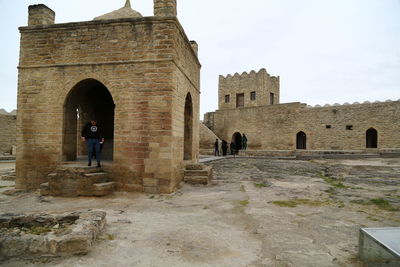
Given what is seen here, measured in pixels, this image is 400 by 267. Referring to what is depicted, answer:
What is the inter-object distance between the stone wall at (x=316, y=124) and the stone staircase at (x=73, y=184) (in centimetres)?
2132

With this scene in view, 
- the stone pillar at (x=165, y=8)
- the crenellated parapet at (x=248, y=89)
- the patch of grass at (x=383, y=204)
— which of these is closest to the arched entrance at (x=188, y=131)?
the stone pillar at (x=165, y=8)

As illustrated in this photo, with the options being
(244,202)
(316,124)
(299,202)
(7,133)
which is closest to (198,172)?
(244,202)

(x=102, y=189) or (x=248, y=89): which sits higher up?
(x=248, y=89)

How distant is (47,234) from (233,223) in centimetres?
257

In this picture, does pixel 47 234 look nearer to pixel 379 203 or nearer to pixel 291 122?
pixel 379 203

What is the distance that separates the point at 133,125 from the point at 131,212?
249 cm

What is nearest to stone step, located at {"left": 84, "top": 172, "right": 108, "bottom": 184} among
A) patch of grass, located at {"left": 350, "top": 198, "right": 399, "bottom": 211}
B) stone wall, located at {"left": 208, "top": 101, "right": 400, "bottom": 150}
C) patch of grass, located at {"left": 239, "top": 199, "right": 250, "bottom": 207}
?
patch of grass, located at {"left": 239, "top": 199, "right": 250, "bottom": 207}

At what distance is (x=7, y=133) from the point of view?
21.5 metres

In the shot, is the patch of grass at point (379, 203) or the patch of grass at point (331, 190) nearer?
the patch of grass at point (379, 203)

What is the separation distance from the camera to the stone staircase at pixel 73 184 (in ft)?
21.1

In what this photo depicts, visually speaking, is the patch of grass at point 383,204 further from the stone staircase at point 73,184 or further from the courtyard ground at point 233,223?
the stone staircase at point 73,184

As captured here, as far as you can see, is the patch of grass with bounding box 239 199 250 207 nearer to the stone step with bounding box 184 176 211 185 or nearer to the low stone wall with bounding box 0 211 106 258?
the stone step with bounding box 184 176 211 185

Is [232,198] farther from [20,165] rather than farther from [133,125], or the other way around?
[20,165]

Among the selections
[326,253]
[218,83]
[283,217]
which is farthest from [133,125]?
[218,83]
